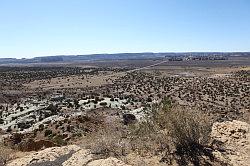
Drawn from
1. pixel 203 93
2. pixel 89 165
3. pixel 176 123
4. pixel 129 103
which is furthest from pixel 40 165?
pixel 203 93

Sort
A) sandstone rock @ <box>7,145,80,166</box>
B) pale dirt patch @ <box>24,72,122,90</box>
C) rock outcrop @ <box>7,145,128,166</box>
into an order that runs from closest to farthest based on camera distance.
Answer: rock outcrop @ <box>7,145,128,166</box>
sandstone rock @ <box>7,145,80,166</box>
pale dirt patch @ <box>24,72,122,90</box>

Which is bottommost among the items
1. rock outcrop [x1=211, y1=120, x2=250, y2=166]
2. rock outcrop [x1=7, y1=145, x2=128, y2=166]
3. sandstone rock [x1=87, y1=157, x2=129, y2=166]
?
rock outcrop [x1=211, y1=120, x2=250, y2=166]

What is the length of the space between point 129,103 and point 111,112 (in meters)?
7.99

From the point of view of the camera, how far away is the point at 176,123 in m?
11.3

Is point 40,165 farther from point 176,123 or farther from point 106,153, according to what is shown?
point 176,123

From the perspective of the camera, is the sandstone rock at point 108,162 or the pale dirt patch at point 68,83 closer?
the sandstone rock at point 108,162

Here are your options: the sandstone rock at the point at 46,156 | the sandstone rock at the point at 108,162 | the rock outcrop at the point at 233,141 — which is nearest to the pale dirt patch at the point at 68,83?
the rock outcrop at the point at 233,141

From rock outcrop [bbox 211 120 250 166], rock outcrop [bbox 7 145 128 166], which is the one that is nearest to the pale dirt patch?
rock outcrop [bbox 211 120 250 166]

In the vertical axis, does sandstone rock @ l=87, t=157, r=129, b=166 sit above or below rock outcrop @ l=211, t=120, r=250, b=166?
above

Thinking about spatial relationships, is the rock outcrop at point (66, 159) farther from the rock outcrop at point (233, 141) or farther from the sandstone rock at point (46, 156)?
the rock outcrop at point (233, 141)

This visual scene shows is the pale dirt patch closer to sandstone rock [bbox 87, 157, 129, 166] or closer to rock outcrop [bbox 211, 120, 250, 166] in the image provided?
rock outcrop [bbox 211, 120, 250, 166]

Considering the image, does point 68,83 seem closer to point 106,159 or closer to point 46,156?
point 46,156

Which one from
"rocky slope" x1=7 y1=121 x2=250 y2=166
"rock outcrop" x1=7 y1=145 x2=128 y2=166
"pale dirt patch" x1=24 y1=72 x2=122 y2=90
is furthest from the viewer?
"pale dirt patch" x1=24 y1=72 x2=122 y2=90

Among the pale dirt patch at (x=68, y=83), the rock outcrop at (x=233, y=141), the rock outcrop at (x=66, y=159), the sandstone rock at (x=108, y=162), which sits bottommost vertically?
the pale dirt patch at (x=68, y=83)
